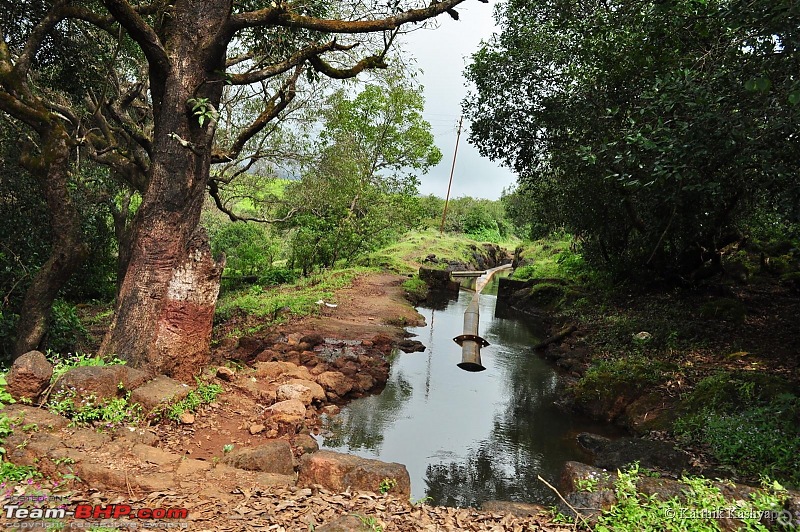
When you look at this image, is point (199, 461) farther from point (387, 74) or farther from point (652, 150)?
point (387, 74)

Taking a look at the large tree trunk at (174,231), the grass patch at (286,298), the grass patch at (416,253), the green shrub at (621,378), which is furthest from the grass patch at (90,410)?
the grass patch at (416,253)

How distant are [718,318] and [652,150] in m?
5.59

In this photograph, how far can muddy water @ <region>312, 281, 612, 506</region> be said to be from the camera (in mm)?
5848

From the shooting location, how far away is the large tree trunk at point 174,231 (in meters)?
5.65

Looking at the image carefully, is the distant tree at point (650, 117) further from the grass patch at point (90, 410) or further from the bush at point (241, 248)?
the bush at point (241, 248)

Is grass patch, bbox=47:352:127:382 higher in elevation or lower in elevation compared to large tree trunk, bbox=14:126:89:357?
lower

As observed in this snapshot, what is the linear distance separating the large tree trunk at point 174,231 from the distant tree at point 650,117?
527 centimetres

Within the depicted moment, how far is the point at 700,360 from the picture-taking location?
8.64m

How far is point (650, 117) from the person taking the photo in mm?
7422

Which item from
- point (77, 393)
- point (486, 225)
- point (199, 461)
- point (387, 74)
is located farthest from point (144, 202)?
point (486, 225)

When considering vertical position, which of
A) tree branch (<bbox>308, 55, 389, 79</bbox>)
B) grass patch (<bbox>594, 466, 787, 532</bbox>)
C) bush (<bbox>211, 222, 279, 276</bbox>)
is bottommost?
grass patch (<bbox>594, 466, 787, 532</bbox>)

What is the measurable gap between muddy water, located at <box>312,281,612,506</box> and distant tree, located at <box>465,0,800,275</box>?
3.92 metres

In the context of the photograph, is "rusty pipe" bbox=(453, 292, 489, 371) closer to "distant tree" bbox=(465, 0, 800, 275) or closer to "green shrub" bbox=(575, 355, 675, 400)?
"green shrub" bbox=(575, 355, 675, 400)

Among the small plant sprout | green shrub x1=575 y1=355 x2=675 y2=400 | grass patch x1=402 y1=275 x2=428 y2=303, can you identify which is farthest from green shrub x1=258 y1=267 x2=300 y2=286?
the small plant sprout
